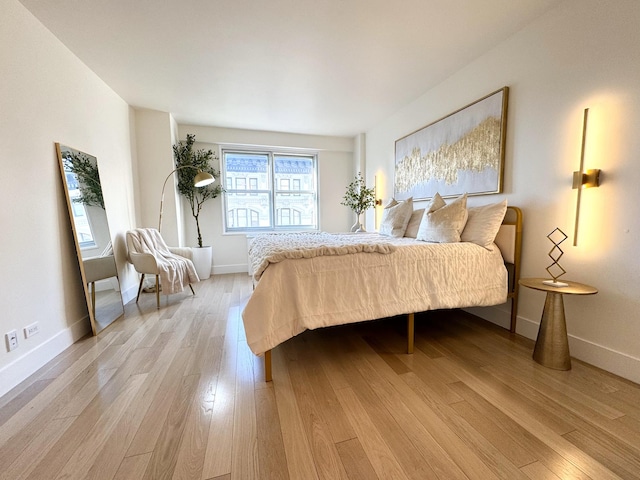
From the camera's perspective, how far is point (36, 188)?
6.22 ft

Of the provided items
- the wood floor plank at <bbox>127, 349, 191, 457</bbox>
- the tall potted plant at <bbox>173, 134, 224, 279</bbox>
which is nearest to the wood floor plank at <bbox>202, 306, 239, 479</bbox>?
the wood floor plank at <bbox>127, 349, 191, 457</bbox>

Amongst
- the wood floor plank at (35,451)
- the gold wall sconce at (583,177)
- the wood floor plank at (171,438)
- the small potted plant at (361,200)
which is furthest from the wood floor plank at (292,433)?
the small potted plant at (361,200)

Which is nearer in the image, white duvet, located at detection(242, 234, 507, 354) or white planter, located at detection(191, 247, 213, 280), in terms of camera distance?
white duvet, located at detection(242, 234, 507, 354)

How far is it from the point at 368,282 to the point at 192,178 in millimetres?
3579

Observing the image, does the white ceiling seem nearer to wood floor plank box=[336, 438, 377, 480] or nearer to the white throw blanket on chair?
the white throw blanket on chair

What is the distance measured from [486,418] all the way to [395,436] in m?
0.49

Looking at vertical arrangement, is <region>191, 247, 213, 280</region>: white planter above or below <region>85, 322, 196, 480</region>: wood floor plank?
above

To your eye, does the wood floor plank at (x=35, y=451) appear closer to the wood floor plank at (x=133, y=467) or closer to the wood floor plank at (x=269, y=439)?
the wood floor plank at (x=133, y=467)

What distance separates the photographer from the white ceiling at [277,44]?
1.84 metres

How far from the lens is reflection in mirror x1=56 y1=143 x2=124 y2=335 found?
225 cm

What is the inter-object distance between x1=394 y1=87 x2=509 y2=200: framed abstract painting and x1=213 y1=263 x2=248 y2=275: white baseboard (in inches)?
121

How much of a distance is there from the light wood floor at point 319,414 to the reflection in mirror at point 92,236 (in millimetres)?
434

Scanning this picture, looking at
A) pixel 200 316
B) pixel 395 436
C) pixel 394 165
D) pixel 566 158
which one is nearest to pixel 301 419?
pixel 395 436

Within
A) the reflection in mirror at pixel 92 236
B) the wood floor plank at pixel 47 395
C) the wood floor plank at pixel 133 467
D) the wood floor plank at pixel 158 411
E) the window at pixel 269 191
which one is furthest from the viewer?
the window at pixel 269 191
